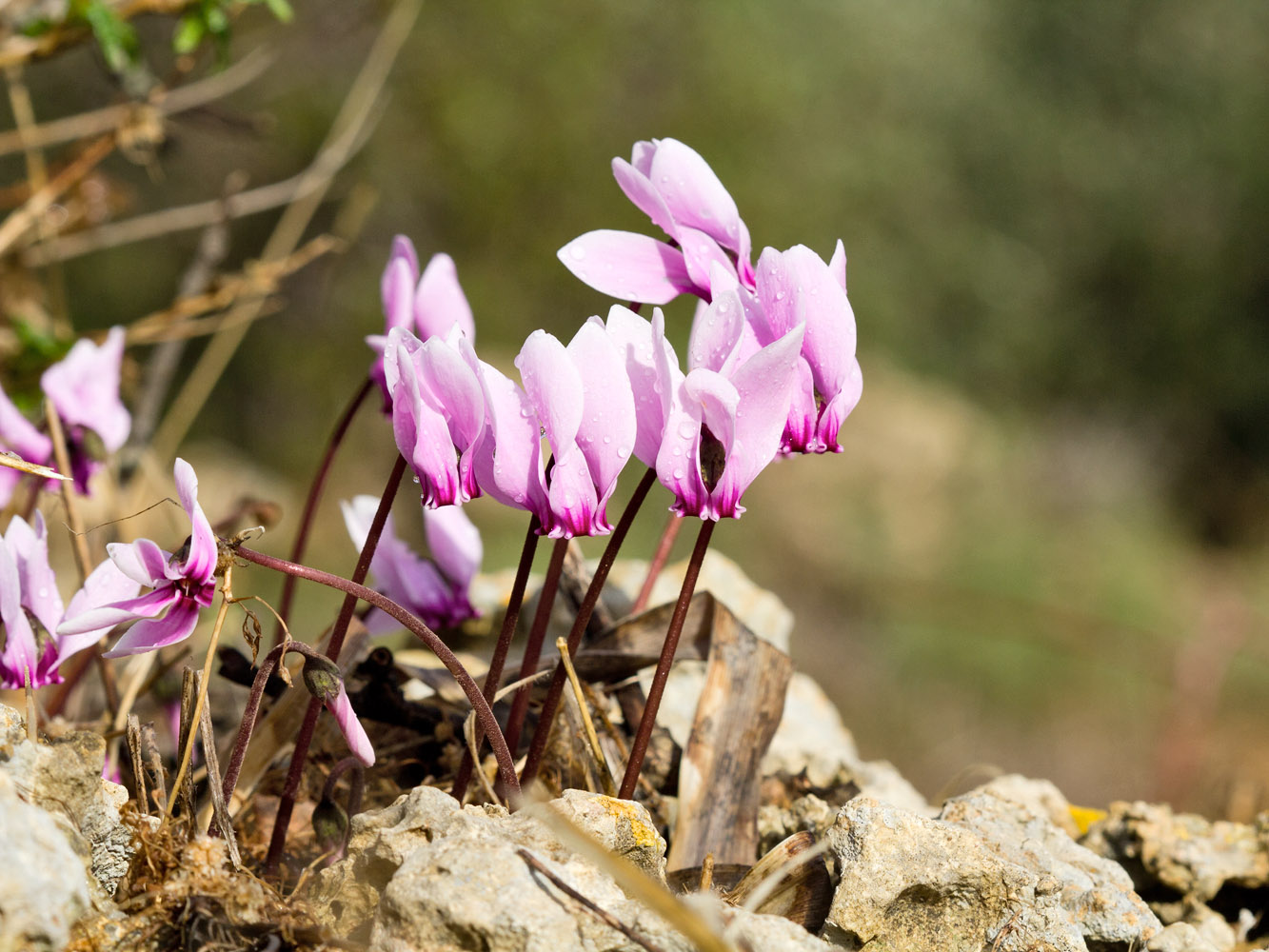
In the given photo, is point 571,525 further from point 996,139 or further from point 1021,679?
point 996,139

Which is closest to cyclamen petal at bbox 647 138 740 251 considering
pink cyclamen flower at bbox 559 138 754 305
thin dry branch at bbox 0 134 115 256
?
pink cyclamen flower at bbox 559 138 754 305

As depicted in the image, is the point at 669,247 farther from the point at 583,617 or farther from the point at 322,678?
the point at 322,678

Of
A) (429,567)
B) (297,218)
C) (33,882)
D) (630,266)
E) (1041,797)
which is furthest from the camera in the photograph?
(297,218)

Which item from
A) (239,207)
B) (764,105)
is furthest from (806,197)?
(239,207)

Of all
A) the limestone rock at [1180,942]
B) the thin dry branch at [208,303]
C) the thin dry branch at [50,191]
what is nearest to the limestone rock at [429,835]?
the limestone rock at [1180,942]

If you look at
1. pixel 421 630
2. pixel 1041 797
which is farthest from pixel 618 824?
pixel 1041 797

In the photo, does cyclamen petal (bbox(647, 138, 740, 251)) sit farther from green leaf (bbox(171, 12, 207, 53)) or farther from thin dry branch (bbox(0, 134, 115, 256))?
thin dry branch (bbox(0, 134, 115, 256))
